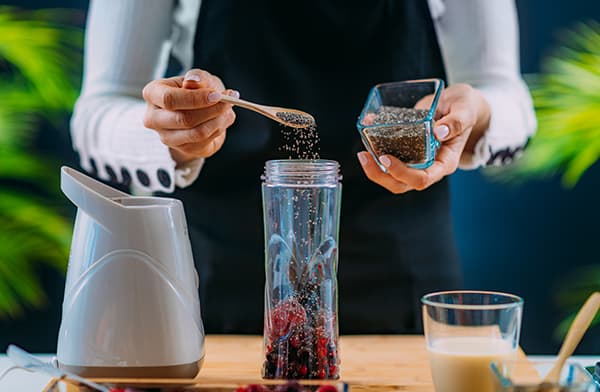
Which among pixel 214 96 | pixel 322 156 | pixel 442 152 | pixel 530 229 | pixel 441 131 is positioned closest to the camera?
pixel 214 96

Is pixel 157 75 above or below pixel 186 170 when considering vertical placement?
above

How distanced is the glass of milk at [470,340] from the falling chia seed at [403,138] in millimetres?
299

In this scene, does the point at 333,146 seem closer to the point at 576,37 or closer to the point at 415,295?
the point at 415,295

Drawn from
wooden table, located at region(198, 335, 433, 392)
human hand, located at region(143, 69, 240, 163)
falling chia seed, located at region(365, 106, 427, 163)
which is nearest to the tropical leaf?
human hand, located at region(143, 69, 240, 163)

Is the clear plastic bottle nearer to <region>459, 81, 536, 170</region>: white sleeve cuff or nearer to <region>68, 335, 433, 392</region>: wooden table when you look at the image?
<region>68, 335, 433, 392</region>: wooden table

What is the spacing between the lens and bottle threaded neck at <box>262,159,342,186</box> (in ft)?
3.22

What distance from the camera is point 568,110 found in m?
2.55

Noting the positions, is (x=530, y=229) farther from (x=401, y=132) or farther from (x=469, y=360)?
(x=469, y=360)

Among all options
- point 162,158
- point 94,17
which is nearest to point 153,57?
point 94,17

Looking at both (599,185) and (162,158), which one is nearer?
(162,158)

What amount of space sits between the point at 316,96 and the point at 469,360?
921 millimetres

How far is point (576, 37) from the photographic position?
8.28 ft

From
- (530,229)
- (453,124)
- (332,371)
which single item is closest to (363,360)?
(332,371)

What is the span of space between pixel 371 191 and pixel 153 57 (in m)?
0.54
